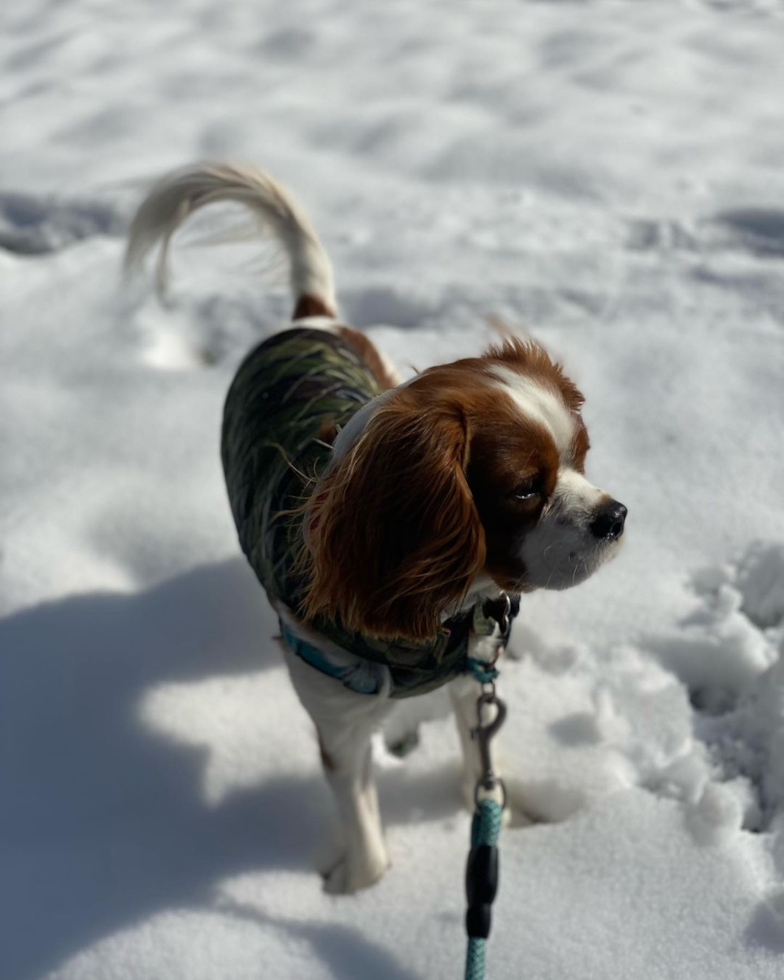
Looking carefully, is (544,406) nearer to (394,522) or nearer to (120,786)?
(394,522)

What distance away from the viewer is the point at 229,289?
336 centimetres

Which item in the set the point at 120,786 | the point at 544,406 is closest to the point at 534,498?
the point at 544,406

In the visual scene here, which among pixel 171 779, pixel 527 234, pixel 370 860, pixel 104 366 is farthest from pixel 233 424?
pixel 527 234

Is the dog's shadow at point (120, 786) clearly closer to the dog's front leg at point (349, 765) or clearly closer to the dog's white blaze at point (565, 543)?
the dog's front leg at point (349, 765)

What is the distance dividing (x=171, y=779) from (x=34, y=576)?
699mm

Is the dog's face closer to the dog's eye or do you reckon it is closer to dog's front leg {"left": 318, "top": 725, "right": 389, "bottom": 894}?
the dog's eye

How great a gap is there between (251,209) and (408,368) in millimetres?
701

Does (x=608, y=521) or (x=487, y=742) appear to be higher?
(x=608, y=521)

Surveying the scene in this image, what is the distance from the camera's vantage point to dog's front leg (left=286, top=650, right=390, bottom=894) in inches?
66.6

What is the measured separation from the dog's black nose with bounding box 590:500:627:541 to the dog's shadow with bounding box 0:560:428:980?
88 cm

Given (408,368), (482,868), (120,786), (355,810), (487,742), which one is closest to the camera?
(482,868)

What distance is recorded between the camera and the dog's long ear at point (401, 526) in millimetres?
1341

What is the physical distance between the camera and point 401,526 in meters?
1.38

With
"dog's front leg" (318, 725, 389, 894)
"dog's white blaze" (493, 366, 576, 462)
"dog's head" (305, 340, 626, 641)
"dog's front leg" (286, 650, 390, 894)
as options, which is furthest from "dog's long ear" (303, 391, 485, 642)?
"dog's front leg" (318, 725, 389, 894)
